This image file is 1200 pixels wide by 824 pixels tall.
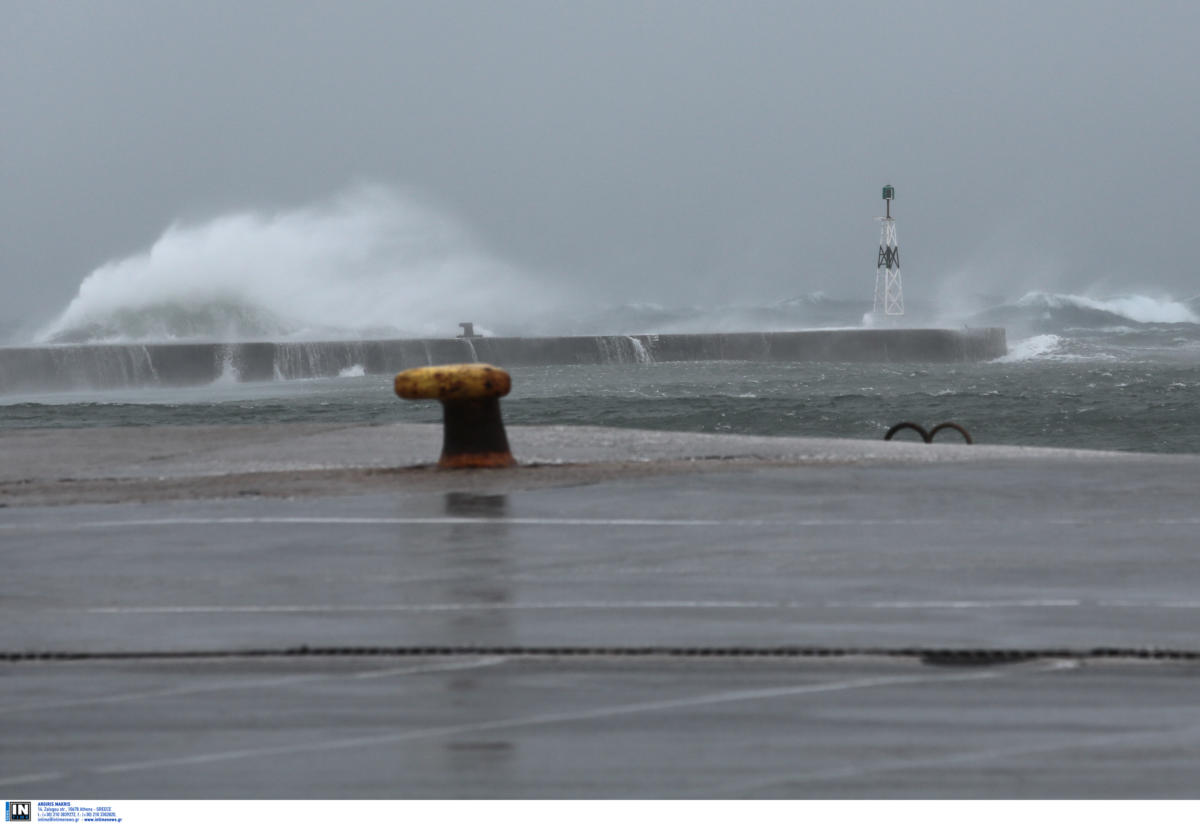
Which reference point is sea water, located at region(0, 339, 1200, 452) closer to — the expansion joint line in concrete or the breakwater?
the breakwater

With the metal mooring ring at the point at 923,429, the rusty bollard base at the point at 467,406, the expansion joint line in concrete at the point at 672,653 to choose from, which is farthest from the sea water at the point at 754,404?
the expansion joint line in concrete at the point at 672,653

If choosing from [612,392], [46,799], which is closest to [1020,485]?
[46,799]

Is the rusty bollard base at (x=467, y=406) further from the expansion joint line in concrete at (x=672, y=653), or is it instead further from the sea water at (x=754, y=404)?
the sea water at (x=754, y=404)

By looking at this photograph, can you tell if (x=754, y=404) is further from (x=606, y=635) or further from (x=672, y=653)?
(x=672, y=653)

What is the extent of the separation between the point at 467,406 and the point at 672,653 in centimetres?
566

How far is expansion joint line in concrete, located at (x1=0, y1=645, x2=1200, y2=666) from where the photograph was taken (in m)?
5.25

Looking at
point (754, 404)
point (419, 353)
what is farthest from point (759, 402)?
point (419, 353)

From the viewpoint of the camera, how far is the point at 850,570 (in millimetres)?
7031

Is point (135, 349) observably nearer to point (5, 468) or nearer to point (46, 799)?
point (5, 468)
